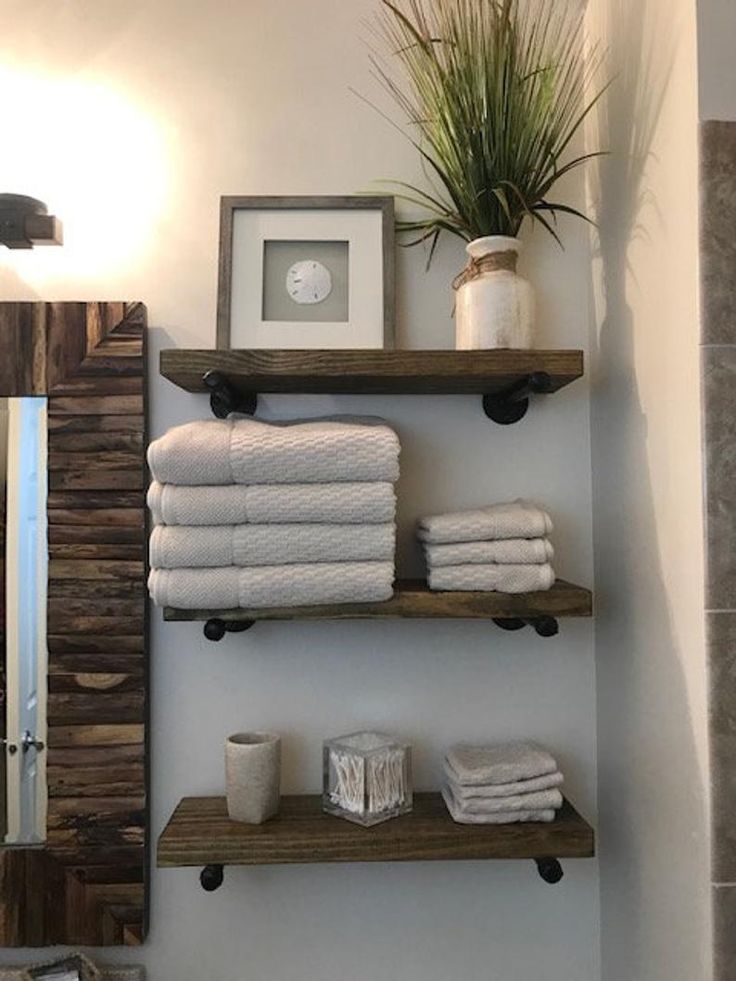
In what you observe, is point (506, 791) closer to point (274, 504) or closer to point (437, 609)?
point (437, 609)

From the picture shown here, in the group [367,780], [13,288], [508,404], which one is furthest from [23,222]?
[367,780]

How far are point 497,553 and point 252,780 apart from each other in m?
0.43

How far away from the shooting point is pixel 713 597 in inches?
30.2

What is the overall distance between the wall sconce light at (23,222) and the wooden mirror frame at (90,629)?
93mm

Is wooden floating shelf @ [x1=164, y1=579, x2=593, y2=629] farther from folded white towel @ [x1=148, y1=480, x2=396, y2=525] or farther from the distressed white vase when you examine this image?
the distressed white vase

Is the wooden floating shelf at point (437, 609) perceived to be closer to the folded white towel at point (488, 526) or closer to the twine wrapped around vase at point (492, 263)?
the folded white towel at point (488, 526)

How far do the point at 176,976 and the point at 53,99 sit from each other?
4.28 feet

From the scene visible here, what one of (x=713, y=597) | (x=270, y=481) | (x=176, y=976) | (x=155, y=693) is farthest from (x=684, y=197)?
(x=176, y=976)

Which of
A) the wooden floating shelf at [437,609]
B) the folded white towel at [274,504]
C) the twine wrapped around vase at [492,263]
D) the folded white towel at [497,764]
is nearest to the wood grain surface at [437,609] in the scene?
the wooden floating shelf at [437,609]

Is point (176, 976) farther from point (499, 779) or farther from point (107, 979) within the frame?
point (499, 779)

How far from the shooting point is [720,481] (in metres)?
0.77

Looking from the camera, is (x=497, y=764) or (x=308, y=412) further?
(x=308, y=412)

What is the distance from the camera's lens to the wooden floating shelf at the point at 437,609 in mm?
911

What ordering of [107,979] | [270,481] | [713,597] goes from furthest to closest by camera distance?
1. [107,979]
2. [270,481]
3. [713,597]
